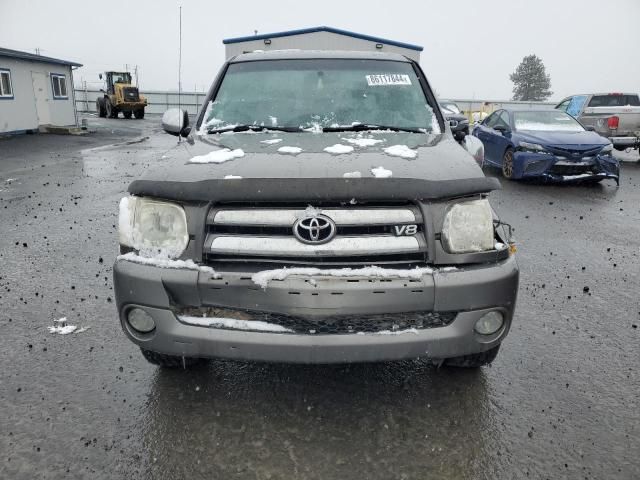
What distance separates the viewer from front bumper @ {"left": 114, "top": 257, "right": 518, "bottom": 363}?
2109mm

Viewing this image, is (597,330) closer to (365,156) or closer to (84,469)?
(365,156)

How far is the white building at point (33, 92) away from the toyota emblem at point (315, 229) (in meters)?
21.5

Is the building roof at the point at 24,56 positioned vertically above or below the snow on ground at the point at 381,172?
below

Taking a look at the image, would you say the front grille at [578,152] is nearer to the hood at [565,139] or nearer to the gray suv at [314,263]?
the hood at [565,139]

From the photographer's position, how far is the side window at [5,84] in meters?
19.3

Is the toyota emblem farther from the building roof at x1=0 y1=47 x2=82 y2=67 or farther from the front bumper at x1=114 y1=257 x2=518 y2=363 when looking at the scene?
the building roof at x1=0 y1=47 x2=82 y2=67

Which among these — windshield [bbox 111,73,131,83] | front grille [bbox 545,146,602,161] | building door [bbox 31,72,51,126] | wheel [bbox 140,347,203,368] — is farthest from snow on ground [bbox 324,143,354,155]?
windshield [bbox 111,73,131,83]

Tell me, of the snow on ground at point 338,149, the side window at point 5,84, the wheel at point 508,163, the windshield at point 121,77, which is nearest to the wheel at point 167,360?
the snow on ground at point 338,149

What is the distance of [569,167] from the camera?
918 centimetres

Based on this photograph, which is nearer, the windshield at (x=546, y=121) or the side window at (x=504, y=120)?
the windshield at (x=546, y=121)

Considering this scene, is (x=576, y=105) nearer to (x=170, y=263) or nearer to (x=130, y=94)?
(x=170, y=263)

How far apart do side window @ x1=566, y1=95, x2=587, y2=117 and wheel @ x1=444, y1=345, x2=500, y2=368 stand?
44.0ft

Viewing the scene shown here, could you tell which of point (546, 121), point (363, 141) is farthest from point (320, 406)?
point (546, 121)

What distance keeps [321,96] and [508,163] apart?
7465 millimetres
